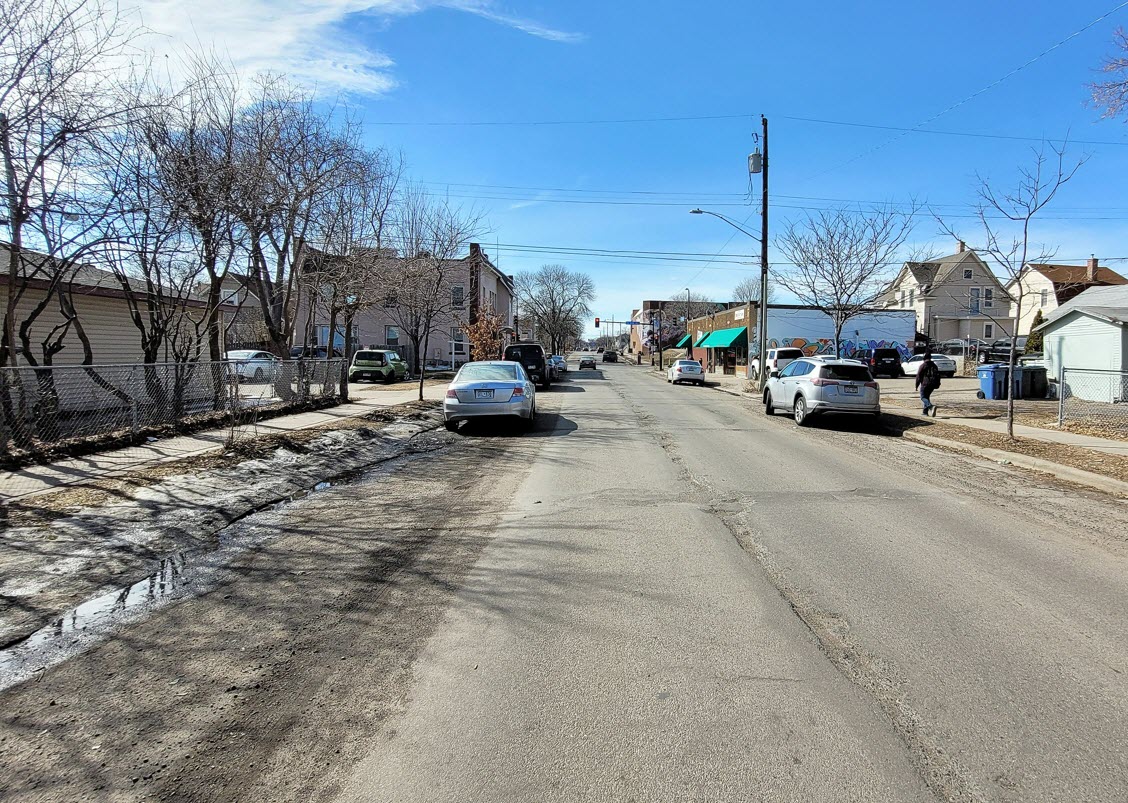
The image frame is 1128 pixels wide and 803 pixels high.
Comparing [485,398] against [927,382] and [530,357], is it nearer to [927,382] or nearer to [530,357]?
[927,382]

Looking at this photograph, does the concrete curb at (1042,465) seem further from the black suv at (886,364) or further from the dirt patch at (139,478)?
the black suv at (886,364)

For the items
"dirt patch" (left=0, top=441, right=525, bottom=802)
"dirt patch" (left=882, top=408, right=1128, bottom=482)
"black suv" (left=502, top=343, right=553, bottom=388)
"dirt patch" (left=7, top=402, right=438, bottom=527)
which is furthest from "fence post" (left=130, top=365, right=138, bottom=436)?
"black suv" (left=502, top=343, right=553, bottom=388)

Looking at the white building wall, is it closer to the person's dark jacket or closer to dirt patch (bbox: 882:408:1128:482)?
the person's dark jacket

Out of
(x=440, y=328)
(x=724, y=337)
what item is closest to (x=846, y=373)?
(x=724, y=337)

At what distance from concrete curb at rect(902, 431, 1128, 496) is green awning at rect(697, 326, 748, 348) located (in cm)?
3476

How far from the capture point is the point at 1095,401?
18109 mm

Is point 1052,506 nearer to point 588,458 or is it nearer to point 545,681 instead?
point 588,458

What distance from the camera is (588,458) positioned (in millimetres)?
10391

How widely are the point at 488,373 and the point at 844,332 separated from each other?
127 feet

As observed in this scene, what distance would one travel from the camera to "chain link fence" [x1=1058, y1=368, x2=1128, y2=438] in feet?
43.5

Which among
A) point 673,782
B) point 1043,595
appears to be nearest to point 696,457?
point 1043,595

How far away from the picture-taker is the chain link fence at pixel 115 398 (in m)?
8.88

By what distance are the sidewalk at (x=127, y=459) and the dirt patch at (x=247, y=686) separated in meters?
4.04

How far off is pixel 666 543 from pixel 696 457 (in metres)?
4.98
